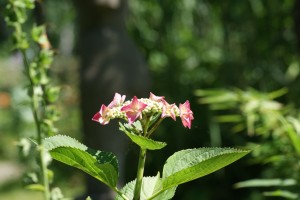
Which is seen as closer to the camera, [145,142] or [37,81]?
[145,142]

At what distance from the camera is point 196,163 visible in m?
0.77

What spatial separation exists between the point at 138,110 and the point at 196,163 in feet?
0.32

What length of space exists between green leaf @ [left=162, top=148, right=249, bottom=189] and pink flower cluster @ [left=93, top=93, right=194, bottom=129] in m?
0.04

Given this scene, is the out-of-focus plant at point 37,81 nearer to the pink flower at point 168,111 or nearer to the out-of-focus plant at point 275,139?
the pink flower at point 168,111

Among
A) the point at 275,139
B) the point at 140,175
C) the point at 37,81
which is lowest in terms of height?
the point at 140,175

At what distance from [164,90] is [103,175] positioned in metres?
3.80

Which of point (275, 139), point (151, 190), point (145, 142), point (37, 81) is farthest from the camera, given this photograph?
point (275, 139)

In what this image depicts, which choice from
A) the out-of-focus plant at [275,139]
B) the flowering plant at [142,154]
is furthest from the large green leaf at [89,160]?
the out-of-focus plant at [275,139]

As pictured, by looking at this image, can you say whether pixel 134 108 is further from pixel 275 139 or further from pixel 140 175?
pixel 275 139

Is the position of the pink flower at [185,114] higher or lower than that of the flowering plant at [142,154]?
higher

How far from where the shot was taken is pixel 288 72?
13.5 ft

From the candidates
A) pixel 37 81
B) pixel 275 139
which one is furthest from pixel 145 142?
pixel 275 139

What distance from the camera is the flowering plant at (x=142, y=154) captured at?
755 millimetres

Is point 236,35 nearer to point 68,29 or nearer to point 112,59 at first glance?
point 112,59
